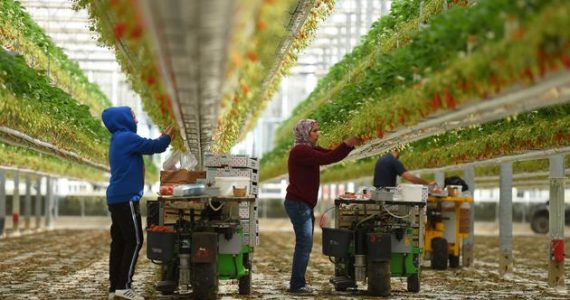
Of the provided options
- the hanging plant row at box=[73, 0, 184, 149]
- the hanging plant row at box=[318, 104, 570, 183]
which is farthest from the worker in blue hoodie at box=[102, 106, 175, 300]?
the hanging plant row at box=[318, 104, 570, 183]

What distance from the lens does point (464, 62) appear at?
6824mm

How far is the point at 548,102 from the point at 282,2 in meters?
2.77

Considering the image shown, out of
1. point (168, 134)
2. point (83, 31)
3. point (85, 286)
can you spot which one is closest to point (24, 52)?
point (85, 286)

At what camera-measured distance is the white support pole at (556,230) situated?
13266 millimetres

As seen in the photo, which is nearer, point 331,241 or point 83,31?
point 331,241

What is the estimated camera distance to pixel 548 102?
7.85m

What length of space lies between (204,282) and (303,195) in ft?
5.89

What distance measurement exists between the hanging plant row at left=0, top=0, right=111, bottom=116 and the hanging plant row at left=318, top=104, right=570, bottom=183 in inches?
229

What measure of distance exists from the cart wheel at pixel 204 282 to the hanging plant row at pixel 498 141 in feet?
10.6

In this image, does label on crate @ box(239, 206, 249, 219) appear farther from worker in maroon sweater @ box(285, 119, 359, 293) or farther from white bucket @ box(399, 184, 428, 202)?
white bucket @ box(399, 184, 428, 202)

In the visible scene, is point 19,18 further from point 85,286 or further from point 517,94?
point 517,94

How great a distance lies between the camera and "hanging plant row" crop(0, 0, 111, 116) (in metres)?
14.5

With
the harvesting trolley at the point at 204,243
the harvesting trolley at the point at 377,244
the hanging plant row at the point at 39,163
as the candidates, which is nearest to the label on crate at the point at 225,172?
the harvesting trolley at the point at 204,243

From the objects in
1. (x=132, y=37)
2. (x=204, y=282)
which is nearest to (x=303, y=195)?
(x=204, y=282)
